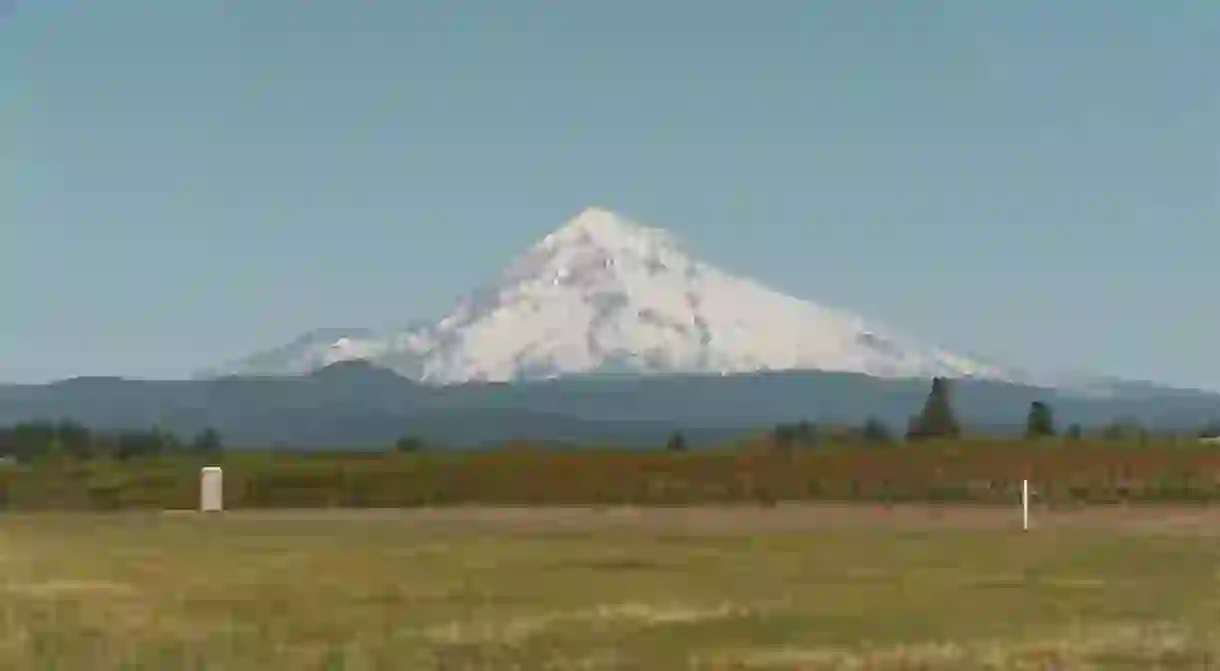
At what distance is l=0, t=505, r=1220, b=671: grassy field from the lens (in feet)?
65.0

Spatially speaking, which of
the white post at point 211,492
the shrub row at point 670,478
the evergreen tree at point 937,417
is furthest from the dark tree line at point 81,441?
the white post at point 211,492

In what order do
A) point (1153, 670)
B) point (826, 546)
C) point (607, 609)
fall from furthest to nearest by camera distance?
point (826, 546) < point (607, 609) < point (1153, 670)

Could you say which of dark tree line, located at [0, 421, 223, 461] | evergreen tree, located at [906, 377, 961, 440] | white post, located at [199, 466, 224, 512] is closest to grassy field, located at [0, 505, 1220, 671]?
white post, located at [199, 466, 224, 512]

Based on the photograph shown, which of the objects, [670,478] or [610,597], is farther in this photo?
[670,478]

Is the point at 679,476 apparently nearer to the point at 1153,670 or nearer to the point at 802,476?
the point at 802,476

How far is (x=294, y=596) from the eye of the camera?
84.8 ft

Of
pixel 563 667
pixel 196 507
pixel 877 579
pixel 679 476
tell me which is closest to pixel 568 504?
pixel 679 476

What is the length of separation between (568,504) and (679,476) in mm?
5248

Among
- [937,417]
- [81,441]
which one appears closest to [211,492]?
[937,417]

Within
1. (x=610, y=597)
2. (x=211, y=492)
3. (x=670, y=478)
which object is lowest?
(x=610, y=597)

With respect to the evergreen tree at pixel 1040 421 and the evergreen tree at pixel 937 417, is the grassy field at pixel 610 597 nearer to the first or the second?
the evergreen tree at pixel 1040 421

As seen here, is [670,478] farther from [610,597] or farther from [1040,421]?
[610,597]

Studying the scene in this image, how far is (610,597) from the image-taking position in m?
25.8

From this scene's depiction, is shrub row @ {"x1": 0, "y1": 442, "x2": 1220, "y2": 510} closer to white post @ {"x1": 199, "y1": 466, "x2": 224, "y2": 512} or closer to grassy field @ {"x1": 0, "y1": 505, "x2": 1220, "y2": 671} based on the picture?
white post @ {"x1": 199, "y1": 466, "x2": 224, "y2": 512}
